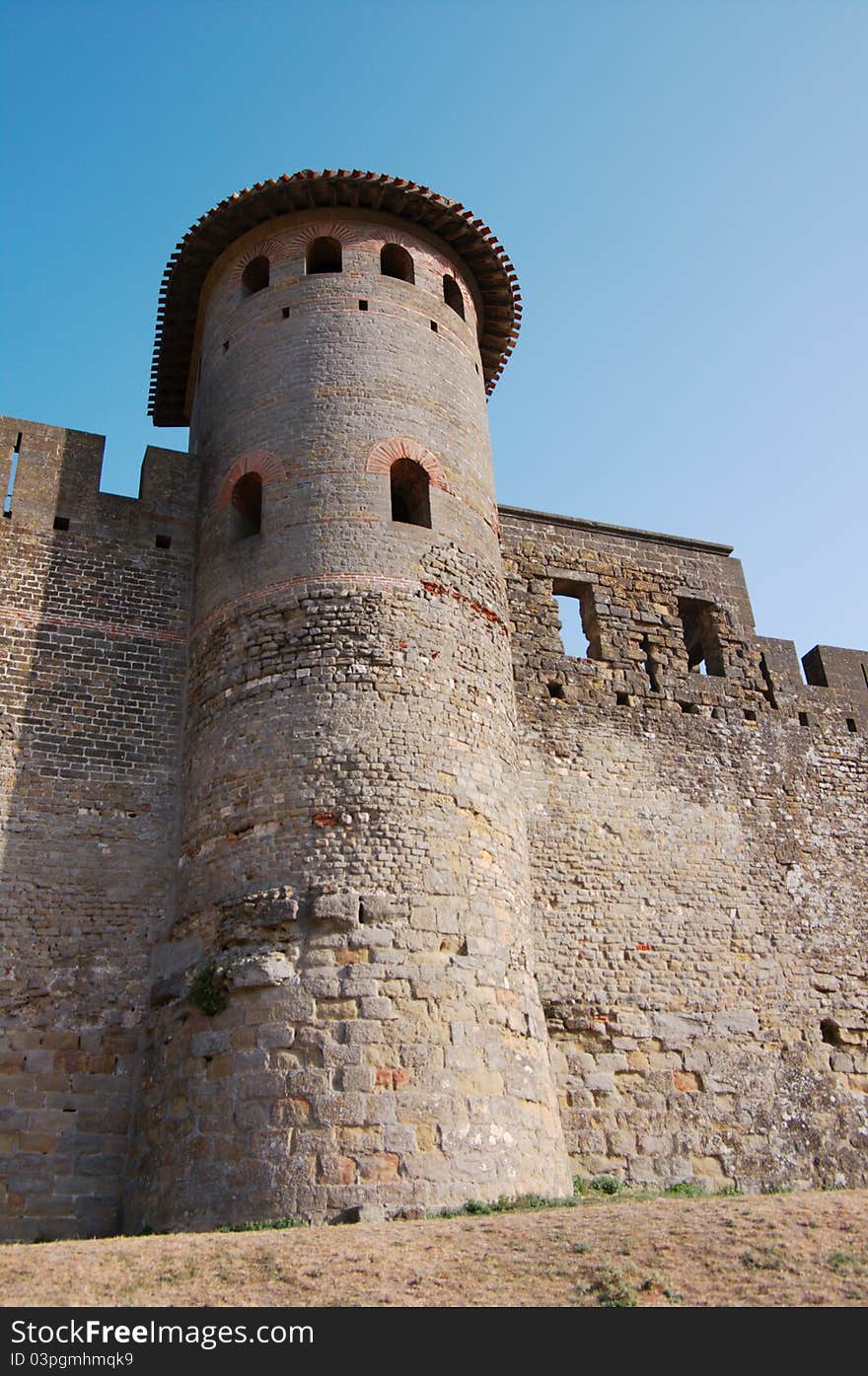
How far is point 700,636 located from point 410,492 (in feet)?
15.2

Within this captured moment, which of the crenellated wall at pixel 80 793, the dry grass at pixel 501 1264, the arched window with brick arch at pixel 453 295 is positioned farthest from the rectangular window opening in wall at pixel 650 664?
the dry grass at pixel 501 1264

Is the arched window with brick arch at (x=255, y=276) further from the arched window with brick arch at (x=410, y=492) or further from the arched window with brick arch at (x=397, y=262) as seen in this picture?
the arched window with brick arch at (x=410, y=492)

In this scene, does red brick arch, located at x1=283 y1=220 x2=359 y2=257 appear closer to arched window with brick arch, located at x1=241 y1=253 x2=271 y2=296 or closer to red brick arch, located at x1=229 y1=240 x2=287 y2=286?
red brick arch, located at x1=229 y1=240 x2=287 y2=286

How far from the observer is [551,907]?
436 inches

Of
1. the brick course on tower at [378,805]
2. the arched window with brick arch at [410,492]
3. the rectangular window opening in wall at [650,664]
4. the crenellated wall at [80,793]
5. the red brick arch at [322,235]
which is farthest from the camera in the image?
the rectangular window opening in wall at [650,664]

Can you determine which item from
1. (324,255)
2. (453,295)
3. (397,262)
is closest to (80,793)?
(324,255)

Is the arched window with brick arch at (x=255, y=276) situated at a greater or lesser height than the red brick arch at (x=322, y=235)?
lesser

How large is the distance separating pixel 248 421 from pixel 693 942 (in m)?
6.97

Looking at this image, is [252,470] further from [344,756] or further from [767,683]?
[767,683]

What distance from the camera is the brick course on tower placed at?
27.6 ft

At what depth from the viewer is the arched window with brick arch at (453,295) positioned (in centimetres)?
1327

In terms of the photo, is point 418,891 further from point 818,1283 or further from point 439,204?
point 439,204

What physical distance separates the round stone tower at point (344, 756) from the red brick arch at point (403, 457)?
3 centimetres
